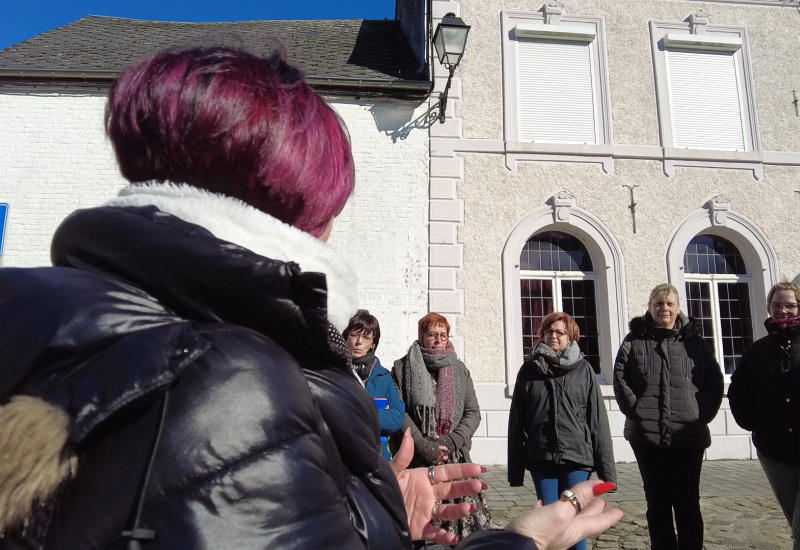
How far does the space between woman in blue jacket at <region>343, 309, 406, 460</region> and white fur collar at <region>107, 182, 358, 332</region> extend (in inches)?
108

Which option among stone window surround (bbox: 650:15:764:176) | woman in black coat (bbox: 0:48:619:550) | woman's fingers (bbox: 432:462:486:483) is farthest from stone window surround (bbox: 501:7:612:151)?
woman in black coat (bbox: 0:48:619:550)

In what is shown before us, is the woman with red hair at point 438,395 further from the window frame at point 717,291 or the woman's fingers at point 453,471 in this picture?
the window frame at point 717,291

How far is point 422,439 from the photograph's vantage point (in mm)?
3783

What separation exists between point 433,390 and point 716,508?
328 centimetres

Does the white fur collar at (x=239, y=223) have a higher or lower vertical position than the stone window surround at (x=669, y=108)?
lower

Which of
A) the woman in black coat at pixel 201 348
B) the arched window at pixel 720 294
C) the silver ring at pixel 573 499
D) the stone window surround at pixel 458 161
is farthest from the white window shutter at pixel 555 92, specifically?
the woman in black coat at pixel 201 348

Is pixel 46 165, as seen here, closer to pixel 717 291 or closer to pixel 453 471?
pixel 453 471

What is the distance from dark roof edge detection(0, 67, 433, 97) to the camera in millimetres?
7984

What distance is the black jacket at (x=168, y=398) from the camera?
23.2 inches

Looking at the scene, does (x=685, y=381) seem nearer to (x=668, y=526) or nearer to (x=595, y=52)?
(x=668, y=526)

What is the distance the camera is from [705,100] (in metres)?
8.84

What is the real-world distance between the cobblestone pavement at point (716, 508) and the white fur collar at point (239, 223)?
4.21 meters

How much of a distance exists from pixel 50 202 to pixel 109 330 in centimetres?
849

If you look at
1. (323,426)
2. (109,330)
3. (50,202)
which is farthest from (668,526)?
(50,202)
